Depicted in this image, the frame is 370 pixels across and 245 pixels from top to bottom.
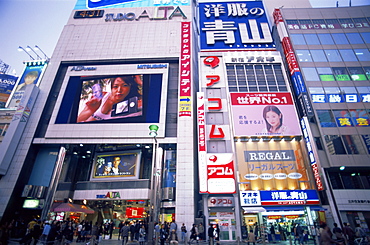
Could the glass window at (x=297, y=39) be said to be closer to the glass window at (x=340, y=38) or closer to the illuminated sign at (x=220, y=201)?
the glass window at (x=340, y=38)

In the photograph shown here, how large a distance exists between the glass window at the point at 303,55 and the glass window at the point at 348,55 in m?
4.87

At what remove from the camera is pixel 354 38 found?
110 ft

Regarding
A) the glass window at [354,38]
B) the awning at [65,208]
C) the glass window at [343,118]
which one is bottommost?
the awning at [65,208]

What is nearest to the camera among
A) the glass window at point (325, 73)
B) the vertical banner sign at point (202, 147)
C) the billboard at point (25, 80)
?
the vertical banner sign at point (202, 147)

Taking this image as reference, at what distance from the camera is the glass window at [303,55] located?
3219 cm

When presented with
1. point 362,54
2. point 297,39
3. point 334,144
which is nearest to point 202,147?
point 334,144

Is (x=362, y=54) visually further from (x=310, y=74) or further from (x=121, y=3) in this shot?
(x=121, y=3)

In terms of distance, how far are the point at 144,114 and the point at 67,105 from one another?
38.1 ft

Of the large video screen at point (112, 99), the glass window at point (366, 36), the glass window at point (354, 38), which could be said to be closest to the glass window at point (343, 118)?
the glass window at point (354, 38)

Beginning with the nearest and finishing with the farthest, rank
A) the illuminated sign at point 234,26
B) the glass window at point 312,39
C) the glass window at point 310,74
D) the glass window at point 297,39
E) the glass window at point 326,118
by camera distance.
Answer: the glass window at point 326,118 < the glass window at point 310,74 < the glass window at point 312,39 < the glass window at point 297,39 < the illuminated sign at point 234,26

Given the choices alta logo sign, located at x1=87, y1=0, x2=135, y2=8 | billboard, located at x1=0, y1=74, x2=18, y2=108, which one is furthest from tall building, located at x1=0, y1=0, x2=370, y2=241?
billboard, located at x1=0, y1=74, x2=18, y2=108

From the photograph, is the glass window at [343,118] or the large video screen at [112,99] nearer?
the glass window at [343,118]

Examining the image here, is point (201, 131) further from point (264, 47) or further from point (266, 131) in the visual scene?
point (264, 47)

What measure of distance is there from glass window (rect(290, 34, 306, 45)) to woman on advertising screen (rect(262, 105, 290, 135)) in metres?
12.8
